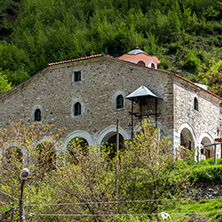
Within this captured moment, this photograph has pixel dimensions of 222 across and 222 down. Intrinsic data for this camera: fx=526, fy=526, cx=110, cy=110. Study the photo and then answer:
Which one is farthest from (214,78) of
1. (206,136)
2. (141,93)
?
(141,93)

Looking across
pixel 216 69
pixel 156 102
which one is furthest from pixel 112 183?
pixel 216 69

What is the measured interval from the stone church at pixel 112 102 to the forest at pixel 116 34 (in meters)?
12.0

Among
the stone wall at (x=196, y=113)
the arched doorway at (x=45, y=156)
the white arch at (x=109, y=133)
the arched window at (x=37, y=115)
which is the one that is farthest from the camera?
the arched window at (x=37, y=115)

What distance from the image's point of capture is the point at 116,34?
55.7 meters

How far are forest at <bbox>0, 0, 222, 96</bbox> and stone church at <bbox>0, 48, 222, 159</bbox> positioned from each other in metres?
12.0

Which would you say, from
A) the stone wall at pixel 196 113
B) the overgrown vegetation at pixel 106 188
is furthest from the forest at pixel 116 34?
the overgrown vegetation at pixel 106 188

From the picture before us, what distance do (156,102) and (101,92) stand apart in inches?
146

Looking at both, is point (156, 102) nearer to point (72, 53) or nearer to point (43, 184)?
point (43, 184)

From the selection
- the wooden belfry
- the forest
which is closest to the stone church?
the wooden belfry

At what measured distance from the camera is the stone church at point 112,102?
28.1 meters

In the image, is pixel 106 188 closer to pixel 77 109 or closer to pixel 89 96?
pixel 89 96

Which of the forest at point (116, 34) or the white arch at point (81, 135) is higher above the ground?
the forest at point (116, 34)

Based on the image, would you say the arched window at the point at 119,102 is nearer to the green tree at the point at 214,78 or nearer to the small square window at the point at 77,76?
the small square window at the point at 77,76

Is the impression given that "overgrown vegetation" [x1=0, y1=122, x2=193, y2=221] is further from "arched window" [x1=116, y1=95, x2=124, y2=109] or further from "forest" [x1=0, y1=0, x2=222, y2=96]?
"forest" [x1=0, y1=0, x2=222, y2=96]
